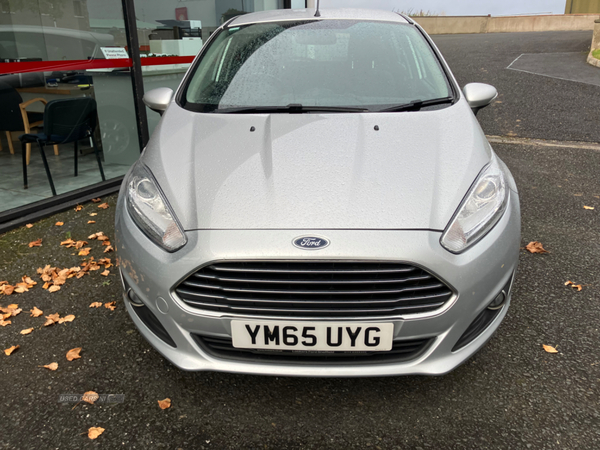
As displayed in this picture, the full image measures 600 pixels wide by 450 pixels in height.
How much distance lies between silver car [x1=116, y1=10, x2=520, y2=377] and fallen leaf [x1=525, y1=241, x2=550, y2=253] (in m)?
1.41

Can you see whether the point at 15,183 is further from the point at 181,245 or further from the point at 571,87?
the point at 571,87

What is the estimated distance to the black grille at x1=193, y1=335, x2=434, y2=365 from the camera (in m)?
1.85

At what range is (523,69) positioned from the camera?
448 inches

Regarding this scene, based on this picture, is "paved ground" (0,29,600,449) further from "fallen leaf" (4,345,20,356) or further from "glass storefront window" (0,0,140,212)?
"glass storefront window" (0,0,140,212)

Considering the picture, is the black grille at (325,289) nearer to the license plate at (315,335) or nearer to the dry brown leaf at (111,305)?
the license plate at (315,335)

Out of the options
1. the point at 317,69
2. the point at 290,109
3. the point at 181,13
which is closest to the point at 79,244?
the point at 290,109

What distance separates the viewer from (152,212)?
204 cm

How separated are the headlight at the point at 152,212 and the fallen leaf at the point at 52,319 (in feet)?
3.38

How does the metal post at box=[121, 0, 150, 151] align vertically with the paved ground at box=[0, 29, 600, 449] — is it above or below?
above

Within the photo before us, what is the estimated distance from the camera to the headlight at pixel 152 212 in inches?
75.2

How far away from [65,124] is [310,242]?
398 cm

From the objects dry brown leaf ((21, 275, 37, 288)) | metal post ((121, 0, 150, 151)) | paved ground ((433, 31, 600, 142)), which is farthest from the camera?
paved ground ((433, 31, 600, 142))

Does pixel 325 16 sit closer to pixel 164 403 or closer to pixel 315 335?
pixel 315 335

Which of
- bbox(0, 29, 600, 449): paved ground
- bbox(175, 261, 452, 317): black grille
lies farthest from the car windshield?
bbox(0, 29, 600, 449): paved ground
